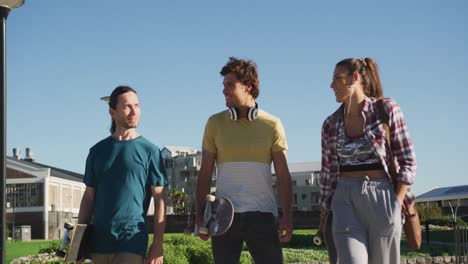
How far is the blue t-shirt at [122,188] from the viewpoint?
488 cm

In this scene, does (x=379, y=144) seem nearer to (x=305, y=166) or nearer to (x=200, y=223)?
Answer: (x=200, y=223)

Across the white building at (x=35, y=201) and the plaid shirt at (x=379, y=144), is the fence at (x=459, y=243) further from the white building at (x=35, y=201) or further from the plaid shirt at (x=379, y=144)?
the white building at (x=35, y=201)

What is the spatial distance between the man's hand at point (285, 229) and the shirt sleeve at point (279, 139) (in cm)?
51

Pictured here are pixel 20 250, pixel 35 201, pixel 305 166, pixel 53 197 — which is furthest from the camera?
pixel 305 166

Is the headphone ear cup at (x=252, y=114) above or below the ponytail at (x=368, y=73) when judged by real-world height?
below

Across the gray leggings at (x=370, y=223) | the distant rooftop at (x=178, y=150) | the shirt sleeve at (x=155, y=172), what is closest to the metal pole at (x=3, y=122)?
the shirt sleeve at (x=155, y=172)

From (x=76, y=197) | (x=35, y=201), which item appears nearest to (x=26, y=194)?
(x=35, y=201)

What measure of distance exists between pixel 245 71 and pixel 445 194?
9468 cm

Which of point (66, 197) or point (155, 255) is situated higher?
point (66, 197)

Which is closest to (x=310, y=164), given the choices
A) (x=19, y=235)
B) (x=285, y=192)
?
(x=19, y=235)

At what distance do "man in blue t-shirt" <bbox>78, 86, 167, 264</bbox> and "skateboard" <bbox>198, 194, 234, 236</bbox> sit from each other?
12.5 inches

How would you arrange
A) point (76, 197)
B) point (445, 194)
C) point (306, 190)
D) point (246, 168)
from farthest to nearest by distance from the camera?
point (306, 190) < point (445, 194) < point (76, 197) < point (246, 168)

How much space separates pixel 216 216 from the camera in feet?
16.6

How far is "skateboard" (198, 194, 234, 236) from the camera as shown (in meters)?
5.03
